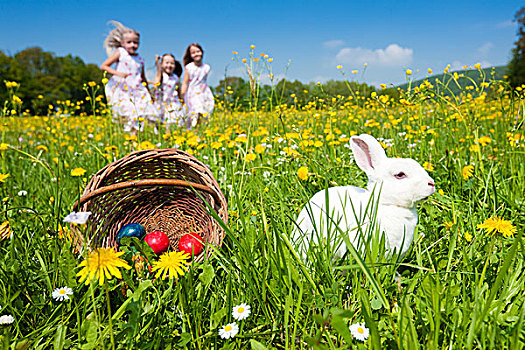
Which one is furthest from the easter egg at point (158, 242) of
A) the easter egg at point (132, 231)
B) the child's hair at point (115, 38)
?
the child's hair at point (115, 38)

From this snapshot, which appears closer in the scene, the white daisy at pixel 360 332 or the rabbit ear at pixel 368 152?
the white daisy at pixel 360 332

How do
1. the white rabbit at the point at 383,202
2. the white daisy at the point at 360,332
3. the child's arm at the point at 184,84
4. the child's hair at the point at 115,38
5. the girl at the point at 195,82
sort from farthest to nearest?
1. the girl at the point at 195,82
2. the child's arm at the point at 184,84
3. the child's hair at the point at 115,38
4. the white rabbit at the point at 383,202
5. the white daisy at the point at 360,332

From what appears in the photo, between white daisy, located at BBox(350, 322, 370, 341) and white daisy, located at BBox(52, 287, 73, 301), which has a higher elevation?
white daisy, located at BBox(52, 287, 73, 301)

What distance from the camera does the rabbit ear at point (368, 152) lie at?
1444 millimetres

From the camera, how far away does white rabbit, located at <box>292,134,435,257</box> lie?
4.40 ft

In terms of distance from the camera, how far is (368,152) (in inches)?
57.7

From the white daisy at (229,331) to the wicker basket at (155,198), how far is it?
441 millimetres

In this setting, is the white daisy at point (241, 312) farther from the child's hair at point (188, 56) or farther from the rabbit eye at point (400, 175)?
the child's hair at point (188, 56)

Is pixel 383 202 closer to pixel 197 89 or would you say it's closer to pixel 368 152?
pixel 368 152

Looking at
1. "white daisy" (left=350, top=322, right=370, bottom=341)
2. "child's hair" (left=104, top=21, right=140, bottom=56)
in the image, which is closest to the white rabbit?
"white daisy" (left=350, top=322, right=370, bottom=341)

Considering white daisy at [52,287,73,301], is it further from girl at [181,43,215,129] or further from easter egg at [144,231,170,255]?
girl at [181,43,215,129]

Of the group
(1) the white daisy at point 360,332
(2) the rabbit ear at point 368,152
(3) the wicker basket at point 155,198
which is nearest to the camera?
(1) the white daisy at point 360,332

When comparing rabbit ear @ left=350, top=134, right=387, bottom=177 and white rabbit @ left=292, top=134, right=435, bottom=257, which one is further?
rabbit ear @ left=350, top=134, right=387, bottom=177

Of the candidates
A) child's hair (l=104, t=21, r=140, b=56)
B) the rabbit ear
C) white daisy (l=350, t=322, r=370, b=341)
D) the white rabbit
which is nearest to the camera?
white daisy (l=350, t=322, r=370, b=341)
